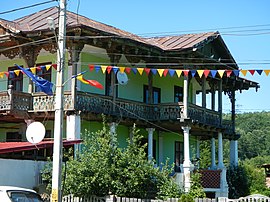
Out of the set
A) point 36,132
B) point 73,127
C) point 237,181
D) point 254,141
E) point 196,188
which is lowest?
point 237,181

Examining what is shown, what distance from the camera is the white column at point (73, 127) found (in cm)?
2303

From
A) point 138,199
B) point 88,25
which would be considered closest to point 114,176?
point 138,199

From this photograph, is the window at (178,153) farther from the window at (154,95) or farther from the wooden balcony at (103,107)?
the wooden balcony at (103,107)

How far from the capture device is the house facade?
76.2 feet

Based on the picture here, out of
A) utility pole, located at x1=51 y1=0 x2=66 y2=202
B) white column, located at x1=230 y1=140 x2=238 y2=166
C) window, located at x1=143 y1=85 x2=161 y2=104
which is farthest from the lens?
white column, located at x1=230 y1=140 x2=238 y2=166

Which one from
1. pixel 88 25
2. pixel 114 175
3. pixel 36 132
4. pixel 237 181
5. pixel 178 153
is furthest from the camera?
pixel 178 153

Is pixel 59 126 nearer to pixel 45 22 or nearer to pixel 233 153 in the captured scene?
pixel 45 22

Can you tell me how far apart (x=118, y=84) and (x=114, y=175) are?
30.2ft

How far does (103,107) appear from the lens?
80.2ft

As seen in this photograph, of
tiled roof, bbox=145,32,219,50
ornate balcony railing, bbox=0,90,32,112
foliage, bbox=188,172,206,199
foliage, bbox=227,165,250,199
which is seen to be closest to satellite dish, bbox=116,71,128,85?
tiled roof, bbox=145,32,219,50

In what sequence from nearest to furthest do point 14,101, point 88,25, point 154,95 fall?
1. point 14,101
2. point 88,25
3. point 154,95

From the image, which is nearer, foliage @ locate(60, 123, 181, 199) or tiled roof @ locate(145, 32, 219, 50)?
foliage @ locate(60, 123, 181, 199)

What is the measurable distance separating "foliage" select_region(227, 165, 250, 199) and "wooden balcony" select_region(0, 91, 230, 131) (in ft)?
14.4

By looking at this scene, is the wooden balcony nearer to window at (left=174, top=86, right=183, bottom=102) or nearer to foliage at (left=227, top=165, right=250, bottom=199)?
window at (left=174, top=86, right=183, bottom=102)
